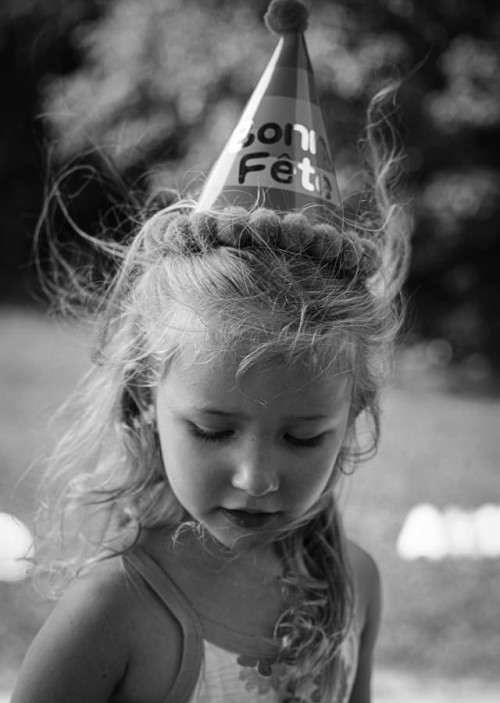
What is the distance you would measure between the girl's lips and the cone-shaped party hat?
0.45 m

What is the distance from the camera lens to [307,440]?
118 cm

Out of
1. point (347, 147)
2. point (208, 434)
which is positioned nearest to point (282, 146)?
point (208, 434)

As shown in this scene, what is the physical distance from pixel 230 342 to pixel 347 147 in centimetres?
627

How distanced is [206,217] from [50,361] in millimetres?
5725

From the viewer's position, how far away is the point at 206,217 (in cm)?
123

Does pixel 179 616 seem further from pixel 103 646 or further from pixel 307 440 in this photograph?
pixel 307 440

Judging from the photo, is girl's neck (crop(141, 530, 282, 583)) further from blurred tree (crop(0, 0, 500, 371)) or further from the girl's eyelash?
blurred tree (crop(0, 0, 500, 371))

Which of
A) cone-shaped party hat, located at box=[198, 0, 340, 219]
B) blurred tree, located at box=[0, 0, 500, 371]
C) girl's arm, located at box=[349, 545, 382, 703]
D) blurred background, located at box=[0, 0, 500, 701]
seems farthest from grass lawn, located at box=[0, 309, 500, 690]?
blurred tree, located at box=[0, 0, 500, 371]

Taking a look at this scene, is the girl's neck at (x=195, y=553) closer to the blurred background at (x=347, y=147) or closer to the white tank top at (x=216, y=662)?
the white tank top at (x=216, y=662)

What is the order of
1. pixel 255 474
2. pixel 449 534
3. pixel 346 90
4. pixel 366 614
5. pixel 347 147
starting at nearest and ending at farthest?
pixel 255 474 < pixel 366 614 < pixel 449 534 < pixel 346 90 < pixel 347 147

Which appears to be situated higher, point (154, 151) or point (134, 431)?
point (154, 151)

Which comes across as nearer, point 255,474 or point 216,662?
point 255,474

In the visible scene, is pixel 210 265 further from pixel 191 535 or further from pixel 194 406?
pixel 191 535

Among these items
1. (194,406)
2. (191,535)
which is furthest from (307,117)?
(191,535)
